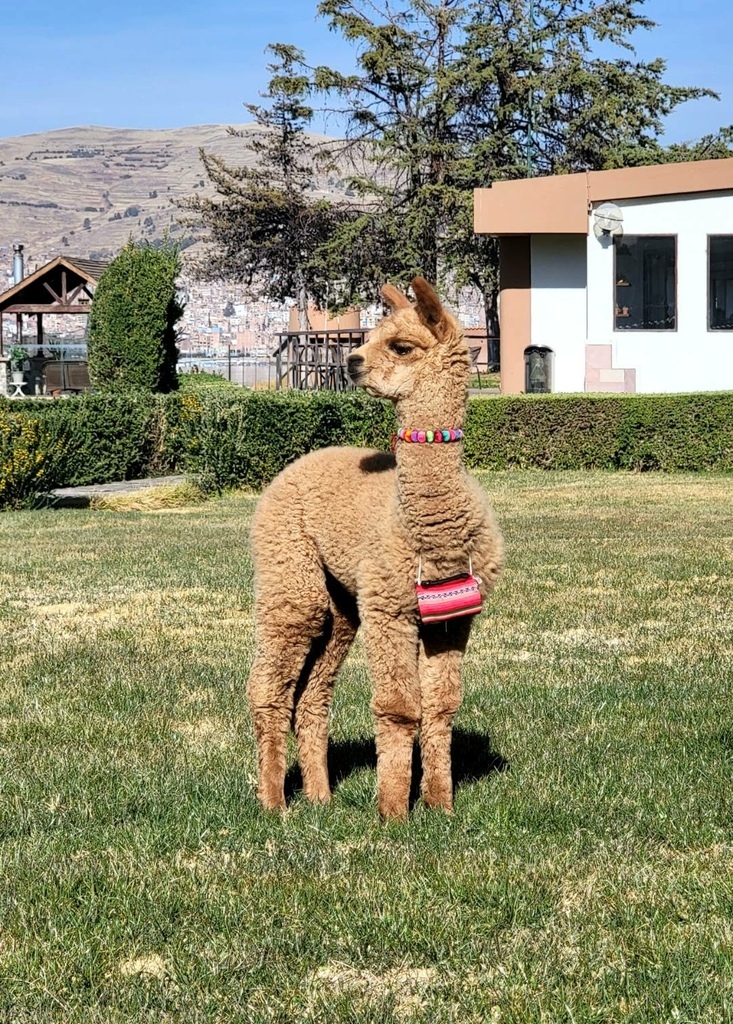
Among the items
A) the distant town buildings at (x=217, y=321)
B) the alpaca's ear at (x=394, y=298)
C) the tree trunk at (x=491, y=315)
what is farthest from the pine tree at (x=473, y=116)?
the distant town buildings at (x=217, y=321)

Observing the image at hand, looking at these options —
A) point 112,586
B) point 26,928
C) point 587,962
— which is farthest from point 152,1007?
point 112,586

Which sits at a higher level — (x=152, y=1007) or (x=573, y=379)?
(x=573, y=379)

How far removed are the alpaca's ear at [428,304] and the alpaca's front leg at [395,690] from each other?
3.36ft

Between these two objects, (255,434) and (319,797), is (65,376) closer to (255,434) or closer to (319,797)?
(255,434)

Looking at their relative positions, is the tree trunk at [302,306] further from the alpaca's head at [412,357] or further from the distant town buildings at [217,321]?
the distant town buildings at [217,321]

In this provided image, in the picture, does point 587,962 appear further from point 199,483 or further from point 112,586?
point 199,483

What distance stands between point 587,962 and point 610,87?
4385cm

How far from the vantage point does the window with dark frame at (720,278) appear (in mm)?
22078

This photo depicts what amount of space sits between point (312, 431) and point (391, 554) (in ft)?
46.7

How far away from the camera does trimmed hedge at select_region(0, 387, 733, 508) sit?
18391mm

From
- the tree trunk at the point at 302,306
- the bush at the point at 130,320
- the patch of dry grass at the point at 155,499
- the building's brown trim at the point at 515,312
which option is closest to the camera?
the patch of dry grass at the point at 155,499

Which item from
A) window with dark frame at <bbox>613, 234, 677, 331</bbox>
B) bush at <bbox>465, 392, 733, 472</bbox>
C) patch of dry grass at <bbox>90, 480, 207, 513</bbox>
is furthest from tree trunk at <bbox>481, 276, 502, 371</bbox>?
patch of dry grass at <bbox>90, 480, 207, 513</bbox>

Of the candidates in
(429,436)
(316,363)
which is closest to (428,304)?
(429,436)

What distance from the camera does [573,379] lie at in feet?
77.0
